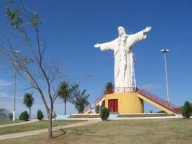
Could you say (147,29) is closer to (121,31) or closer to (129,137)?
(121,31)

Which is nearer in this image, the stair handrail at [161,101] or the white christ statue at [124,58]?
the stair handrail at [161,101]

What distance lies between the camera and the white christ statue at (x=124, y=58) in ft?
123

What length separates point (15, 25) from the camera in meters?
15.7

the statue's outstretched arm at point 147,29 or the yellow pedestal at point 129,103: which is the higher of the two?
the statue's outstretched arm at point 147,29

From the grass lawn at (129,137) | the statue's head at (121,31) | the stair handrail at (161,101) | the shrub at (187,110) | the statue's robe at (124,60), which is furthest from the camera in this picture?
the statue's head at (121,31)

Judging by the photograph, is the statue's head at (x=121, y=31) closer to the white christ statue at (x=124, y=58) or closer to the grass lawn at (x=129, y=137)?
the white christ statue at (x=124, y=58)

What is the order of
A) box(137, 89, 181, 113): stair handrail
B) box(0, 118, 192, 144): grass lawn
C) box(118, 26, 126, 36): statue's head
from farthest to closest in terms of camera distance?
box(118, 26, 126, 36): statue's head → box(137, 89, 181, 113): stair handrail → box(0, 118, 192, 144): grass lawn

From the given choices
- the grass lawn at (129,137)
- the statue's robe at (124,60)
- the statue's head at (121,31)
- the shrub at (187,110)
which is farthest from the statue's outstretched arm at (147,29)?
the grass lawn at (129,137)

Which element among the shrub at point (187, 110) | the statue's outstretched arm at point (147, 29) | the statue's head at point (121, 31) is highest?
the statue's head at point (121, 31)

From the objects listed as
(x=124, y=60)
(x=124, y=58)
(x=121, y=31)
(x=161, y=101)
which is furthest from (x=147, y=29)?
(x=161, y=101)

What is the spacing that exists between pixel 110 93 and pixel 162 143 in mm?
24979

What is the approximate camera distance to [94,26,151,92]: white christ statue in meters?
37.6

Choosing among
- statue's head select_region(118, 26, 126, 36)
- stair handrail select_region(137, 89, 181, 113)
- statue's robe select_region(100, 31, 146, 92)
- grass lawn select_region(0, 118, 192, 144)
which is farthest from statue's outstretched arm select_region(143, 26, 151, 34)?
grass lawn select_region(0, 118, 192, 144)

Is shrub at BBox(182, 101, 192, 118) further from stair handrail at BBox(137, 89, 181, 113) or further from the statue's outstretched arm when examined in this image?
the statue's outstretched arm
